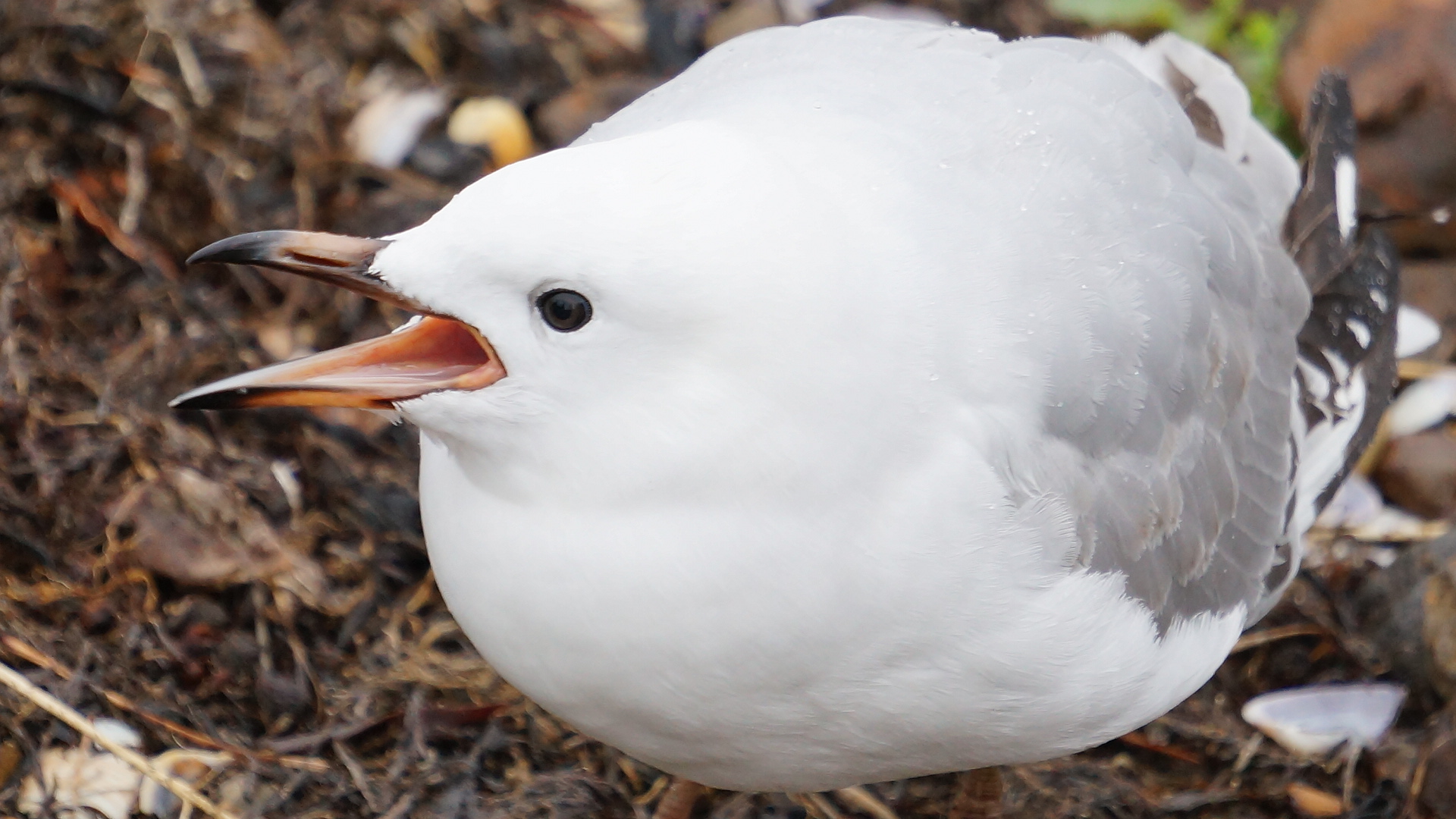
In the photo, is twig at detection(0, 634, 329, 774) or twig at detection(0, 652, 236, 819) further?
twig at detection(0, 634, 329, 774)

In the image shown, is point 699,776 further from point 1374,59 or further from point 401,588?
point 1374,59

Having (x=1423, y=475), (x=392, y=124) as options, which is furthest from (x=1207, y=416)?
(x=392, y=124)

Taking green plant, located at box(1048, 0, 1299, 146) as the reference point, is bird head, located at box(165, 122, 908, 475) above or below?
above

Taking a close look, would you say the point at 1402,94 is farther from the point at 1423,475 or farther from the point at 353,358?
the point at 353,358

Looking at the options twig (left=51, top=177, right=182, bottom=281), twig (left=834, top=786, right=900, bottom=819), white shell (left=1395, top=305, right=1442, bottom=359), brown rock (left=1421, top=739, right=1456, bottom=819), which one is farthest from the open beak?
white shell (left=1395, top=305, right=1442, bottom=359)

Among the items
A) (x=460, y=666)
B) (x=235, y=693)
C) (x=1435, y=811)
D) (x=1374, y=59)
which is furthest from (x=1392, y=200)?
(x=235, y=693)

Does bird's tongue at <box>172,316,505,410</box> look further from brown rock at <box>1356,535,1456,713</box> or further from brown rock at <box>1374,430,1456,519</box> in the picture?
brown rock at <box>1374,430,1456,519</box>

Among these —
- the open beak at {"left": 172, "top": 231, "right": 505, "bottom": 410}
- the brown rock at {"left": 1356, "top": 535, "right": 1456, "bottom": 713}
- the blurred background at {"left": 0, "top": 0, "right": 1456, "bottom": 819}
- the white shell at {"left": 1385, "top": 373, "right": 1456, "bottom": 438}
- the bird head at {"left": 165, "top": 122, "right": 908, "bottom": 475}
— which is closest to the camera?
the bird head at {"left": 165, "top": 122, "right": 908, "bottom": 475}
